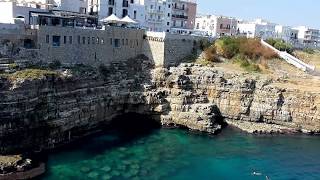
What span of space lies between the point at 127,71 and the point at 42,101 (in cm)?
1538

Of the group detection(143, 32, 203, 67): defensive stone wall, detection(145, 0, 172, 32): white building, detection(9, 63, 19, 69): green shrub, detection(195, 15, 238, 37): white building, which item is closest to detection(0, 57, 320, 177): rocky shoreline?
detection(143, 32, 203, 67): defensive stone wall

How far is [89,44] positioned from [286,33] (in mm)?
81460

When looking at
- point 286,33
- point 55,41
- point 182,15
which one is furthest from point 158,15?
point 286,33

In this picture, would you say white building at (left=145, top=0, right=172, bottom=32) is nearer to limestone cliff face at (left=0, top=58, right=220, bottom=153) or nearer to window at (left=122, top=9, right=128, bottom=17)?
window at (left=122, top=9, right=128, bottom=17)

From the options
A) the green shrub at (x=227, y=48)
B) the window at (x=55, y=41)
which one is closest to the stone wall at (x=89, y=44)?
the window at (x=55, y=41)

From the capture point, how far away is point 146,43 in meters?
62.8

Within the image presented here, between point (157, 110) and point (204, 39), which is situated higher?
point (204, 39)

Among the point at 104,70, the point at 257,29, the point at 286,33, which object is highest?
the point at 257,29

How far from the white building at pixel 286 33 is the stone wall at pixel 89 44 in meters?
66.9

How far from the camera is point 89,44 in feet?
179

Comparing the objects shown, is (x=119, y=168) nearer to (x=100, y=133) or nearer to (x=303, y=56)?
(x=100, y=133)

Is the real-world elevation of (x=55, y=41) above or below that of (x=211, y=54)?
above

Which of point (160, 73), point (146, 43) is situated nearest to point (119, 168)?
point (160, 73)

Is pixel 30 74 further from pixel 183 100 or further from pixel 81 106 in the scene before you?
pixel 183 100
